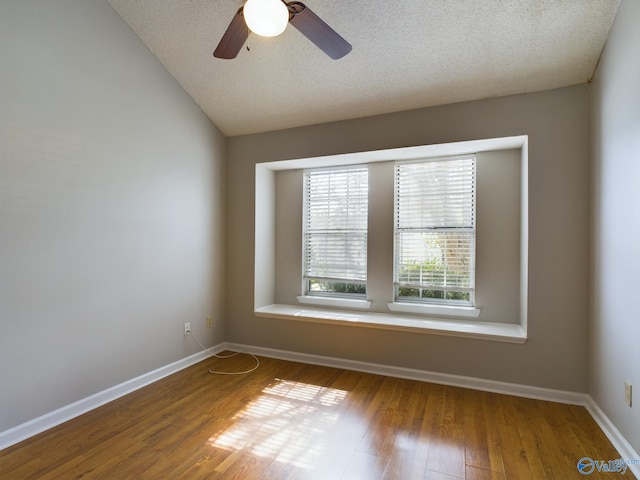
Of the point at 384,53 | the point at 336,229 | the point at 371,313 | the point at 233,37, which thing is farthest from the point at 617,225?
the point at 233,37

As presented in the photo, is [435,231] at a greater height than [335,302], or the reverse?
[435,231]

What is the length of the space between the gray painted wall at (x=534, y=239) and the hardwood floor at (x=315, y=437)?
28 cm

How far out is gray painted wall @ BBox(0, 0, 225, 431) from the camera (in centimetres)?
211

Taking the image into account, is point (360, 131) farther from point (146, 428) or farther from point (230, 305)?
point (146, 428)

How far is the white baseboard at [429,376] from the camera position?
104 inches

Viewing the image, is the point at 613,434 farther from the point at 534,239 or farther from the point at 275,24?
the point at 275,24

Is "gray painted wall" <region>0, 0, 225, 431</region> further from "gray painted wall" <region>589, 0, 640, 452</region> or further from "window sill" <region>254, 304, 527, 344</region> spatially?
"gray painted wall" <region>589, 0, 640, 452</region>

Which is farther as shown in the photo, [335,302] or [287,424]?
[335,302]

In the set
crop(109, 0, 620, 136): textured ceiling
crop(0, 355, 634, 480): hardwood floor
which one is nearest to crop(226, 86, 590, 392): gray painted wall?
crop(109, 0, 620, 136): textured ceiling

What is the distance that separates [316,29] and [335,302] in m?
2.75

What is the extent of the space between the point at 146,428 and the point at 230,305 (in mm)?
1767

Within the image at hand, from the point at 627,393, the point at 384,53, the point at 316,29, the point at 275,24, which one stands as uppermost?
the point at 384,53

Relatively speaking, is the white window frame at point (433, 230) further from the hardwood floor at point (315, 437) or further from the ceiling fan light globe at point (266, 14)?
the ceiling fan light globe at point (266, 14)

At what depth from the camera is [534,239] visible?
272cm
